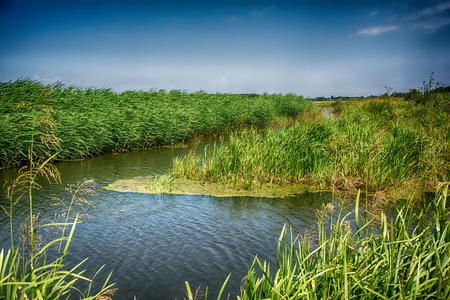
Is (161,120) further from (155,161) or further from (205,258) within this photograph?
(205,258)

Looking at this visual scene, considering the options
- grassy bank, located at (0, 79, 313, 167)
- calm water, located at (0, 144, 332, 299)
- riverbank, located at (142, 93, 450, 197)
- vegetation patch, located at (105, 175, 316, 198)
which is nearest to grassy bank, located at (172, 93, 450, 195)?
riverbank, located at (142, 93, 450, 197)

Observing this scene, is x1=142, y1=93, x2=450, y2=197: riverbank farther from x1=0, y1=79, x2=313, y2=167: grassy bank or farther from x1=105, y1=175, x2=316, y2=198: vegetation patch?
x1=0, y1=79, x2=313, y2=167: grassy bank

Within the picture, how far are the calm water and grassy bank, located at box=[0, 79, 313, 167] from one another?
1.96 metres

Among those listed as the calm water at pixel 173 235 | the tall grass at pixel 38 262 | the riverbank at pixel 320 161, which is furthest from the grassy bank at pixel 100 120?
the tall grass at pixel 38 262

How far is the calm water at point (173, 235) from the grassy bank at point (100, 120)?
6.42 feet

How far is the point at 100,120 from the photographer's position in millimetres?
13430

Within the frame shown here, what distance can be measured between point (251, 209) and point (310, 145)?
307cm

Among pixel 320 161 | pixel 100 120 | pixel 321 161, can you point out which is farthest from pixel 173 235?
pixel 100 120

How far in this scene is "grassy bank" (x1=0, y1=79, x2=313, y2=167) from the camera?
10.8 metres

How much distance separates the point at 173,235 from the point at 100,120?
909 centimetres

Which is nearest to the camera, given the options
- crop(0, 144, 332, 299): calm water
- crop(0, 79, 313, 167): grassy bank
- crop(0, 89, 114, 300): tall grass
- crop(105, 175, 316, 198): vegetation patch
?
crop(0, 89, 114, 300): tall grass

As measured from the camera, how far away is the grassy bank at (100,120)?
10.8 metres

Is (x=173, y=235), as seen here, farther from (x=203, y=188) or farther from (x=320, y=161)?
(x=320, y=161)

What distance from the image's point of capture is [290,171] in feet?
29.6
